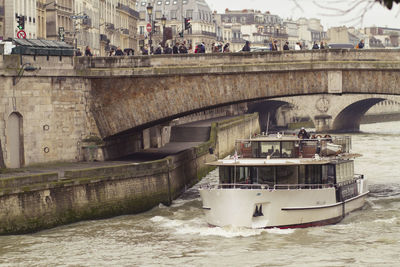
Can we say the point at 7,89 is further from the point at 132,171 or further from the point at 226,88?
the point at 226,88

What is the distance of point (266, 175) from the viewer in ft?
144

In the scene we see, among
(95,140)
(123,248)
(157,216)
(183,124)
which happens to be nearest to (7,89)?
(95,140)

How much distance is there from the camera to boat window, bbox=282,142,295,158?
4591cm

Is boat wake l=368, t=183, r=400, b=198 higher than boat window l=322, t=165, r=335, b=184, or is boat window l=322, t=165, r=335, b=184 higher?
boat window l=322, t=165, r=335, b=184

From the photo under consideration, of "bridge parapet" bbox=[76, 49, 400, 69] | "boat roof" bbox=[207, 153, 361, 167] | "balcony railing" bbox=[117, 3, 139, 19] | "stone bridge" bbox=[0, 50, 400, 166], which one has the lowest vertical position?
"boat roof" bbox=[207, 153, 361, 167]

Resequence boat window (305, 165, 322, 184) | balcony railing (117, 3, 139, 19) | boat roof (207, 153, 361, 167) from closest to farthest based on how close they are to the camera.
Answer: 1. boat roof (207, 153, 361, 167)
2. boat window (305, 165, 322, 184)
3. balcony railing (117, 3, 139, 19)

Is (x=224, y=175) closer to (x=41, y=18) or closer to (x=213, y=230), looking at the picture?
(x=213, y=230)

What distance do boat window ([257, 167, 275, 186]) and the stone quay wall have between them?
19.6 feet

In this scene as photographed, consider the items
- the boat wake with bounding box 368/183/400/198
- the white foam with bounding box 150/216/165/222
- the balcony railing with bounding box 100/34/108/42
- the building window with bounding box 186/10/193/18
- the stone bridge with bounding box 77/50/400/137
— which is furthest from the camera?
the building window with bounding box 186/10/193/18

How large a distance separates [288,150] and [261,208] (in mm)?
4745

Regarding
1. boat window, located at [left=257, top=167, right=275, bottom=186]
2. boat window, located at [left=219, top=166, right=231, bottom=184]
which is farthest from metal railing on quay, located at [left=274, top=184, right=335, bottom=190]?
boat window, located at [left=219, top=166, right=231, bottom=184]

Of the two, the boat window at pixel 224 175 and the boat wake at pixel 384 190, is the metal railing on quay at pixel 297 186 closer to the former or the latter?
the boat window at pixel 224 175

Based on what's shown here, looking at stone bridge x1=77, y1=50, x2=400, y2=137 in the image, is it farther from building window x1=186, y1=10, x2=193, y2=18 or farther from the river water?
building window x1=186, y1=10, x2=193, y2=18

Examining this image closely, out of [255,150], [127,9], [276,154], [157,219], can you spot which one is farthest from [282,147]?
[127,9]
